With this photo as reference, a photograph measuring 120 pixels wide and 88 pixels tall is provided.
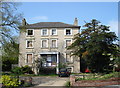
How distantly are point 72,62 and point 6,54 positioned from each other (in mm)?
18147

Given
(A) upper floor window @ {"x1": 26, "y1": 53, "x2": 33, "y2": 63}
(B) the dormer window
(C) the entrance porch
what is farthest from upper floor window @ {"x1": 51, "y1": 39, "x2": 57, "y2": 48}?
(A) upper floor window @ {"x1": 26, "y1": 53, "x2": 33, "y2": 63}

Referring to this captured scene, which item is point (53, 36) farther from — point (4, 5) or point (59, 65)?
point (4, 5)

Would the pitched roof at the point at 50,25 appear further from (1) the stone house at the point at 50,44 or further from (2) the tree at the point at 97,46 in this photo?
(2) the tree at the point at 97,46

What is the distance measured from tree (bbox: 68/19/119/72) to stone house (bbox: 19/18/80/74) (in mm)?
4637

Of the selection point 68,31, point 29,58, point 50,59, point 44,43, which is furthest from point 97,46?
point 29,58

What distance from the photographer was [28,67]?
36.2 metres

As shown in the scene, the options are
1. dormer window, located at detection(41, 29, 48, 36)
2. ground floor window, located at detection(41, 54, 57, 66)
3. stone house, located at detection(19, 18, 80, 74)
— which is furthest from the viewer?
dormer window, located at detection(41, 29, 48, 36)

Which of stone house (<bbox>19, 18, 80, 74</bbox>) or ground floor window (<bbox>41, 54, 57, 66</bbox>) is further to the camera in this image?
stone house (<bbox>19, 18, 80, 74</bbox>)

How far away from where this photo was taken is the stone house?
122ft

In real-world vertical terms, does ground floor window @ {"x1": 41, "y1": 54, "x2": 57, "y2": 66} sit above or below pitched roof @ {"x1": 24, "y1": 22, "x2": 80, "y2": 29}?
below

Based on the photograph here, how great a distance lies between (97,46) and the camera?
27.3 metres

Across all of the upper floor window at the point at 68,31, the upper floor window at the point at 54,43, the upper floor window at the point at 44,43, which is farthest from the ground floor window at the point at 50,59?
the upper floor window at the point at 68,31

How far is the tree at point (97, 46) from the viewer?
92.5 feet

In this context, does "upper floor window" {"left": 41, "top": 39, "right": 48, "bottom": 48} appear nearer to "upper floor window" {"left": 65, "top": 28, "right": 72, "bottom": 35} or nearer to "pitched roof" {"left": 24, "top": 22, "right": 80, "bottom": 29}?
"pitched roof" {"left": 24, "top": 22, "right": 80, "bottom": 29}
